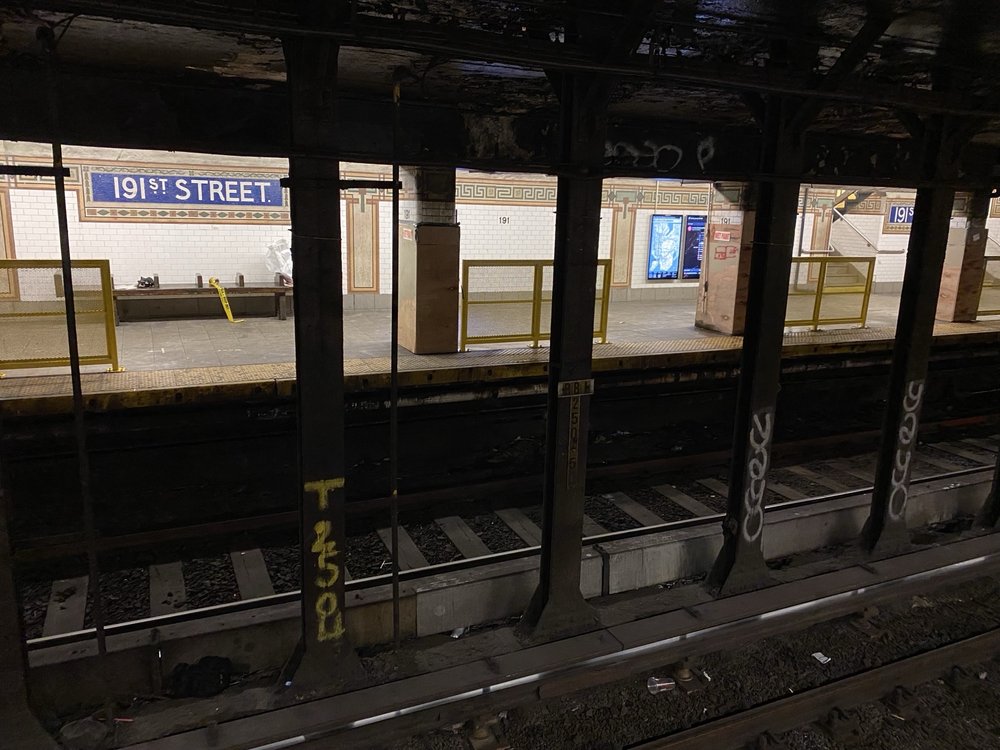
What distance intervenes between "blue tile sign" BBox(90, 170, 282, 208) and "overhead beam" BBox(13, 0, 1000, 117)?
1006 cm

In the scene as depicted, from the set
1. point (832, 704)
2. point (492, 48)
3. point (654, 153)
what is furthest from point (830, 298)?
point (492, 48)

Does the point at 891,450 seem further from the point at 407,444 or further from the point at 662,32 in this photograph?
the point at 407,444

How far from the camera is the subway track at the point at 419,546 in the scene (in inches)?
192

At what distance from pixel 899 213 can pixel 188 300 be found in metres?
17.6

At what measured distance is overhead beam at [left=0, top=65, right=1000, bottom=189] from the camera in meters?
4.40

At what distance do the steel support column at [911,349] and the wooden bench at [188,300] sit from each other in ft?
31.2

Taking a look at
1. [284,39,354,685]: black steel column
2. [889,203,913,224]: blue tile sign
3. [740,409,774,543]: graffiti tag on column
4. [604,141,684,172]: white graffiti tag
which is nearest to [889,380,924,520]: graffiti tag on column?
[740,409,774,543]: graffiti tag on column

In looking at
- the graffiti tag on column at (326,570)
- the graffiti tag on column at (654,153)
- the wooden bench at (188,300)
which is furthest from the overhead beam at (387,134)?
the wooden bench at (188,300)

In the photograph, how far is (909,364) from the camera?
5398 millimetres

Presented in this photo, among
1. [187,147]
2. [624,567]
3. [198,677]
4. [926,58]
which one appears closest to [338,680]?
[198,677]

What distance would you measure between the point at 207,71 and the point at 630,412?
20.2ft

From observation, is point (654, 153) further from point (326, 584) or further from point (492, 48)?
point (326, 584)

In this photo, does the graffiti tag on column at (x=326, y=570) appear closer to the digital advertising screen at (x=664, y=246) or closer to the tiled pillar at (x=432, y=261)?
the tiled pillar at (x=432, y=261)

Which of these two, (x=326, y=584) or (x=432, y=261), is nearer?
(x=326, y=584)
